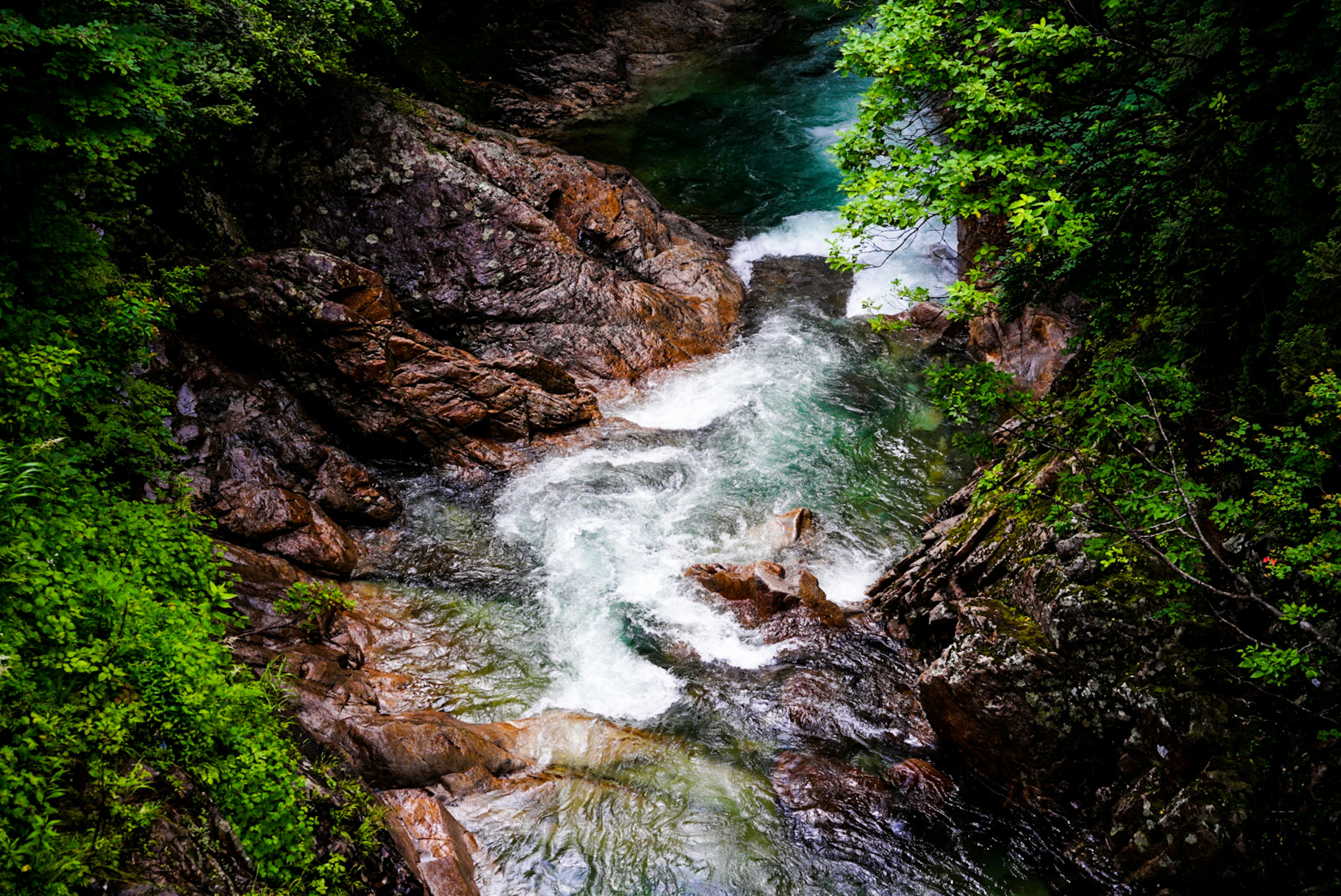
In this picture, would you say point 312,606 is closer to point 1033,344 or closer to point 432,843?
point 432,843

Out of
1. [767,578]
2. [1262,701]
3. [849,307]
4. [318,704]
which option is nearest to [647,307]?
[849,307]

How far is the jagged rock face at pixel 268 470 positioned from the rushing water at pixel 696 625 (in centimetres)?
92

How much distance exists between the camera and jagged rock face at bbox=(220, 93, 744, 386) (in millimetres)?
13836

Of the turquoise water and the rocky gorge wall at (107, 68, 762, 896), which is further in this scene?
the turquoise water

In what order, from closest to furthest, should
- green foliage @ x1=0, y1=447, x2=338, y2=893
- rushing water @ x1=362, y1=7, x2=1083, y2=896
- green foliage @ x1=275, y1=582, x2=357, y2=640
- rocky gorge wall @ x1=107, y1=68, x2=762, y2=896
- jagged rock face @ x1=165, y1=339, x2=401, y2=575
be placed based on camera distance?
green foliage @ x1=0, y1=447, x2=338, y2=893
rocky gorge wall @ x1=107, y1=68, x2=762, y2=896
rushing water @ x1=362, y1=7, x2=1083, y2=896
green foliage @ x1=275, y1=582, x2=357, y2=640
jagged rock face @ x1=165, y1=339, x2=401, y2=575

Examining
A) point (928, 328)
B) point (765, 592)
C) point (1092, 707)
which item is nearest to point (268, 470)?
point (765, 592)

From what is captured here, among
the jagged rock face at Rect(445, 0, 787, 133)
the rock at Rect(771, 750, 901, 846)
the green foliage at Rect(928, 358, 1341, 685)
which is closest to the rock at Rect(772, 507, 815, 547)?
the rock at Rect(771, 750, 901, 846)

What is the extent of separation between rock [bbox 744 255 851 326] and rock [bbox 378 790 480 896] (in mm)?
13735

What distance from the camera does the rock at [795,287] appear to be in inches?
710

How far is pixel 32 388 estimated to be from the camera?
5.20 metres

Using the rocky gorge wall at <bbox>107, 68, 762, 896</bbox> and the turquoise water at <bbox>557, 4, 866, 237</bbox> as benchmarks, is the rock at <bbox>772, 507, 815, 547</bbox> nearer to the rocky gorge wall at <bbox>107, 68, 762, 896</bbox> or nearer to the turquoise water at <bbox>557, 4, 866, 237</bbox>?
the rocky gorge wall at <bbox>107, 68, 762, 896</bbox>

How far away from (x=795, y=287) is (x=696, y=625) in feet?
38.4

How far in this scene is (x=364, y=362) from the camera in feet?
39.0

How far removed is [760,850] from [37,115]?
910cm
